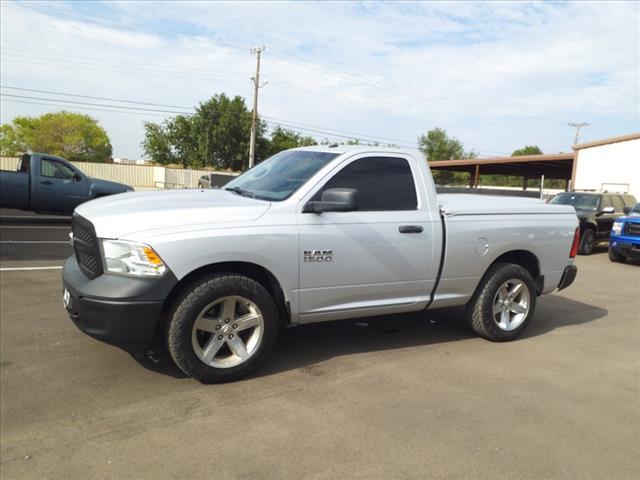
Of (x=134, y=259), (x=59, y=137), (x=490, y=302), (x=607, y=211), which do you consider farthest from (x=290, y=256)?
(x=59, y=137)

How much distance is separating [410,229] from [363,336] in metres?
1.30

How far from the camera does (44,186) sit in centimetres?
1379

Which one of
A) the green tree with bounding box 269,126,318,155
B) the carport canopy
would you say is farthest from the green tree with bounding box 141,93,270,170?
the carport canopy

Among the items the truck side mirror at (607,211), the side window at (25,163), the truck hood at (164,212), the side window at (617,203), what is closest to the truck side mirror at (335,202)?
the truck hood at (164,212)

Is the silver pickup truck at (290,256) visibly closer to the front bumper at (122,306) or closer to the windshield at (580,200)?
the front bumper at (122,306)

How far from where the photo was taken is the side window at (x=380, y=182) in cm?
434

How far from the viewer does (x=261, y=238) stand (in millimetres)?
3795

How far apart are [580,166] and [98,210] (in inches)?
Answer: 993

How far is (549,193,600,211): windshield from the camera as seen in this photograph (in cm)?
1429

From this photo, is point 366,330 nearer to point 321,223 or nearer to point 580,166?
point 321,223

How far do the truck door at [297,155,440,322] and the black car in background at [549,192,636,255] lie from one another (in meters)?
10.6

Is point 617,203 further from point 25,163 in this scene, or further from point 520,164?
point 520,164

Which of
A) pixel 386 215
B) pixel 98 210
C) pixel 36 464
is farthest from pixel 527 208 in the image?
pixel 36 464

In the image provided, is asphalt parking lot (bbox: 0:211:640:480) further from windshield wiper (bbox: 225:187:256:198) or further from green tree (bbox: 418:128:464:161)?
green tree (bbox: 418:128:464:161)
